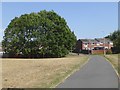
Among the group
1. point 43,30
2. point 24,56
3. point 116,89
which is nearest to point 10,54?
point 24,56

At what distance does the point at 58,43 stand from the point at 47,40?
3.21m

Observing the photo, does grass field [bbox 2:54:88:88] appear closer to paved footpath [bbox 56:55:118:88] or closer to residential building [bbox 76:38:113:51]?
paved footpath [bbox 56:55:118:88]

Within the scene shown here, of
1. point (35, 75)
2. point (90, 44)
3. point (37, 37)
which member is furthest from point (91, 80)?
point (90, 44)

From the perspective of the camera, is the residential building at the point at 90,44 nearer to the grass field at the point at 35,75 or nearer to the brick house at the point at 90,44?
the brick house at the point at 90,44

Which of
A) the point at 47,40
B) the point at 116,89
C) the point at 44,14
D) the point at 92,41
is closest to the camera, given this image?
the point at 116,89

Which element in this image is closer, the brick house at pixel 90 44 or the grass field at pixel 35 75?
the grass field at pixel 35 75

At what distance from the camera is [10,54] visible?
88000 mm

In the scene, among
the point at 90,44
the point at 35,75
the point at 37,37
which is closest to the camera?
the point at 35,75

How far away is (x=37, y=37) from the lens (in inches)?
3364

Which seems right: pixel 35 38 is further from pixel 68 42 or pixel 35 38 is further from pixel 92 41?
pixel 92 41

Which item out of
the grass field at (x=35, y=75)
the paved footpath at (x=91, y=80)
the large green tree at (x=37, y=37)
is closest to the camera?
the paved footpath at (x=91, y=80)

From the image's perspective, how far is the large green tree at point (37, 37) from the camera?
8481 cm

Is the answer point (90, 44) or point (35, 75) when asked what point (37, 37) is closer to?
point (35, 75)

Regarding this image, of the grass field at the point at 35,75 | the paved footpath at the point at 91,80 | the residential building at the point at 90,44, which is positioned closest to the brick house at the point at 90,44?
the residential building at the point at 90,44
